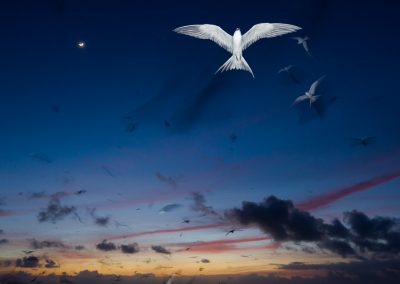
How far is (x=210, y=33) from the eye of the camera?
84.0ft

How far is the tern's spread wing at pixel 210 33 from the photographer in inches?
981

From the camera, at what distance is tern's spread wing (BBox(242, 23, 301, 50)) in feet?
83.0

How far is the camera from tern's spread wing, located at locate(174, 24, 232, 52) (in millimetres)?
24906

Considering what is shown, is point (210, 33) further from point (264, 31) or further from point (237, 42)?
point (264, 31)

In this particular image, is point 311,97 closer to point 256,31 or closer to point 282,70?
point 282,70

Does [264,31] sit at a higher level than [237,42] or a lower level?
higher

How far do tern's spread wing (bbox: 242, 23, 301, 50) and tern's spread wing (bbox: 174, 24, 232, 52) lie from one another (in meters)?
1.15

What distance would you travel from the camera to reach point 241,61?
24.5 metres

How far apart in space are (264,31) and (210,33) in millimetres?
3681

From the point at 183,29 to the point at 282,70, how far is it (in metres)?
17.8

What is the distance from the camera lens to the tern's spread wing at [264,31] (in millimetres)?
25284

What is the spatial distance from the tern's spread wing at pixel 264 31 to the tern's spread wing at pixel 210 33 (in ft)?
3.77

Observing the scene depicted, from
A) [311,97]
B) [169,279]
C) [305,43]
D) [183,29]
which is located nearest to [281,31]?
[183,29]

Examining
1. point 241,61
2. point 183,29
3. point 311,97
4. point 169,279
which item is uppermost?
point 311,97
